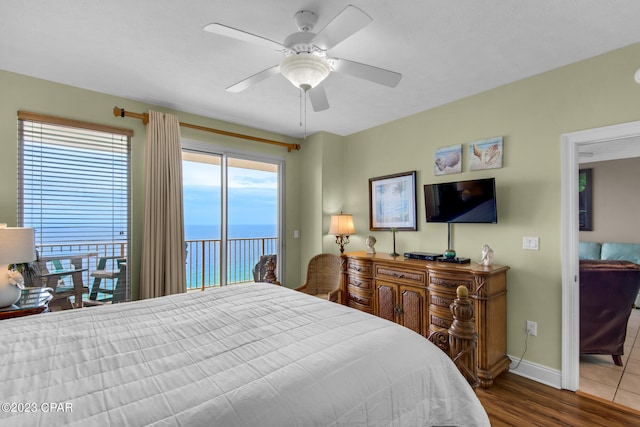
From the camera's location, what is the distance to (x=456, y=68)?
252 cm

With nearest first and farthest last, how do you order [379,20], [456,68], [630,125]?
[379,20]
[630,125]
[456,68]

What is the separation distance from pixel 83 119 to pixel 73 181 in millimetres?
606

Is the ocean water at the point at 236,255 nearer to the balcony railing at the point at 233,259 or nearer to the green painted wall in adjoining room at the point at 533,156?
the balcony railing at the point at 233,259

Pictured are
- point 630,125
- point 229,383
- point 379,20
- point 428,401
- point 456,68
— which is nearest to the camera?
point 229,383

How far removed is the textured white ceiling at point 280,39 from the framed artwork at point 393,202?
100 cm

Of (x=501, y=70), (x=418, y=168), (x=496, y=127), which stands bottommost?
(x=418, y=168)

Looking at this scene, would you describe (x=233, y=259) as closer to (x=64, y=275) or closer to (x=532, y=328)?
(x=64, y=275)

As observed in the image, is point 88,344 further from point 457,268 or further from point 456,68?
point 456,68

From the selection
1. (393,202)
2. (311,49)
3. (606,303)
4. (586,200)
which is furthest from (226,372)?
(586,200)

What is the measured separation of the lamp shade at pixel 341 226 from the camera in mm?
3971

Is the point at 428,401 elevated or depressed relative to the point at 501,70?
depressed

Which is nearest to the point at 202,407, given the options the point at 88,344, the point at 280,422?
the point at 280,422

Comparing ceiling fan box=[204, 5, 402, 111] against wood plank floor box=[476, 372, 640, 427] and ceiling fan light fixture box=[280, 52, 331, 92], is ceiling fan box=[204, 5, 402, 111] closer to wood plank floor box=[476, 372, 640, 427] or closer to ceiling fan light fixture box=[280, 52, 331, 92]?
ceiling fan light fixture box=[280, 52, 331, 92]

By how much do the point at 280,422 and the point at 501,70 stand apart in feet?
9.72
